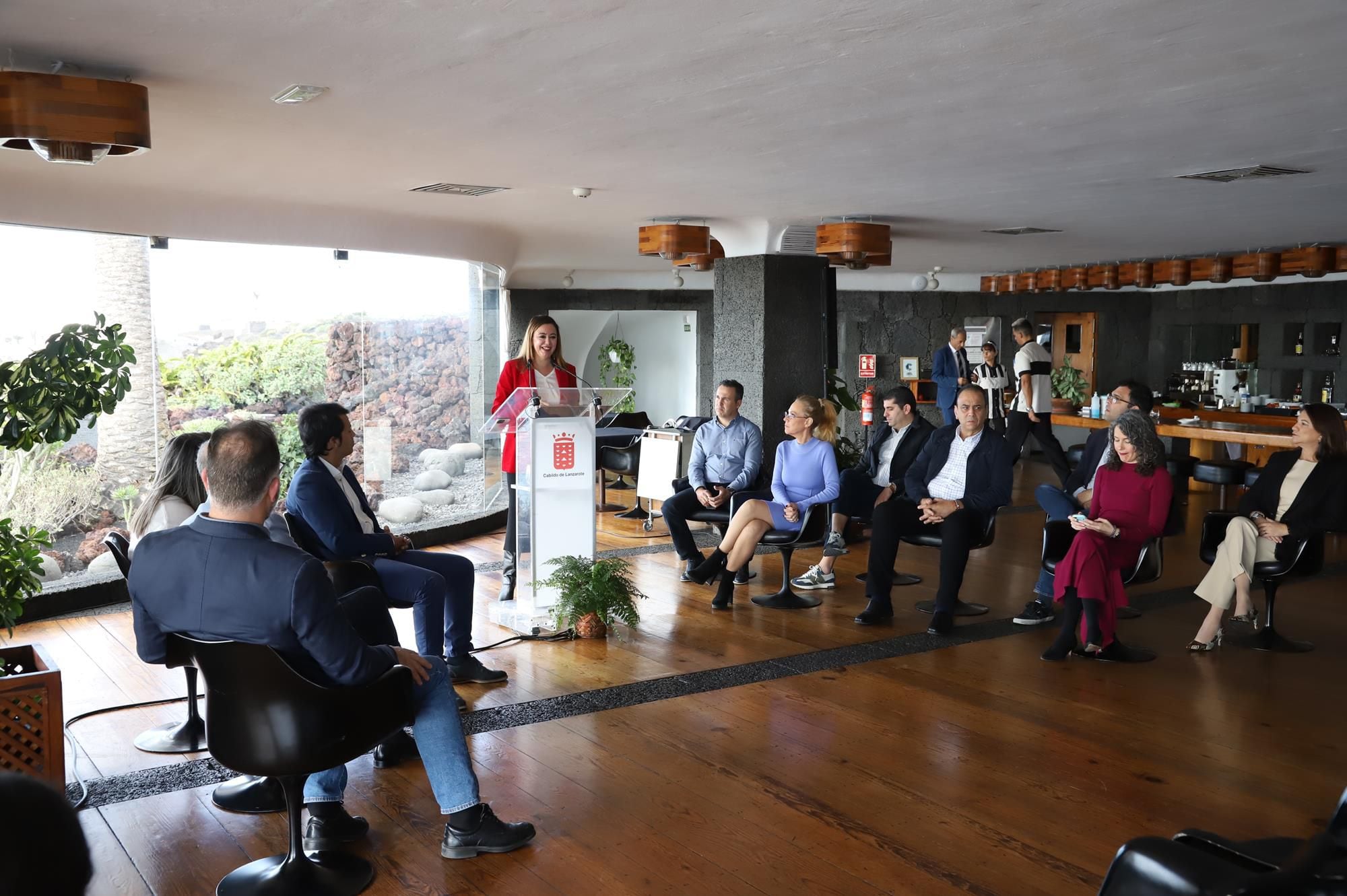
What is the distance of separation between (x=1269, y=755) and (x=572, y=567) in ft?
10.8

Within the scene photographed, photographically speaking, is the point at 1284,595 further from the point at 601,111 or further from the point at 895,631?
the point at 601,111

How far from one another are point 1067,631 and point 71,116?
4798mm

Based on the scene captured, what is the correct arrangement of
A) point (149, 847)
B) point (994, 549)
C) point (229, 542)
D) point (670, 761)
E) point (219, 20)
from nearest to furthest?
point (229, 542) < point (219, 20) < point (149, 847) < point (670, 761) < point (994, 549)

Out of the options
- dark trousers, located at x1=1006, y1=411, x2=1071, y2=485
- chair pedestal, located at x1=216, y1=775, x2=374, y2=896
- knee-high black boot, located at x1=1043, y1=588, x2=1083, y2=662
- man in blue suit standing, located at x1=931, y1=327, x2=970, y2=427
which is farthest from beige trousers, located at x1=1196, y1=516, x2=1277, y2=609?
man in blue suit standing, located at x1=931, y1=327, x2=970, y2=427

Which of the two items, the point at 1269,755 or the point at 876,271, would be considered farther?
the point at 876,271

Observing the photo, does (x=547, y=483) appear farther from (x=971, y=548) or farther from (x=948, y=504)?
(x=971, y=548)

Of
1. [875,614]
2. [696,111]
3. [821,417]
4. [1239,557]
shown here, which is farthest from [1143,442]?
[696,111]

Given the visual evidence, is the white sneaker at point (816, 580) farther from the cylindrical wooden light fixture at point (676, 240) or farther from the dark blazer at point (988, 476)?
the cylindrical wooden light fixture at point (676, 240)

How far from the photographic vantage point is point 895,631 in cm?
592

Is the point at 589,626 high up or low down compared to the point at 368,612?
down

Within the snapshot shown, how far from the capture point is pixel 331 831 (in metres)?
3.37

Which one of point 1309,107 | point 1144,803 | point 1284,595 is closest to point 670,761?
point 1144,803

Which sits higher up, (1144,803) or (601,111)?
(601,111)

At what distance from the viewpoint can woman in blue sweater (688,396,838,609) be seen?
6.31m
